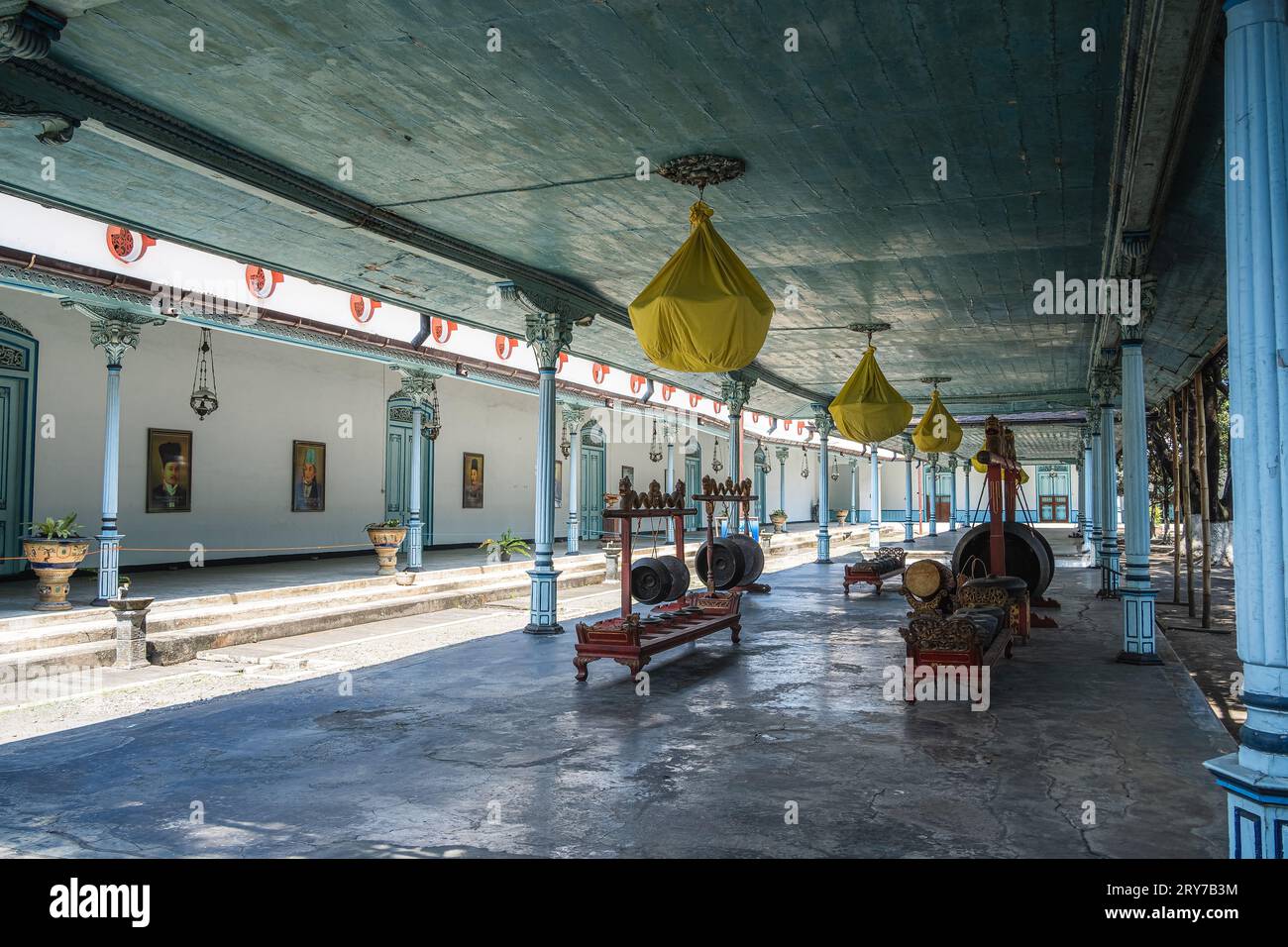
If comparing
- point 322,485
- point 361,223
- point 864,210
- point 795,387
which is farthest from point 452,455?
point 864,210

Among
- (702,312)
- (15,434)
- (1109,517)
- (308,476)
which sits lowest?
(1109,517)

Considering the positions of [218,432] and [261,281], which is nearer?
[261,281]

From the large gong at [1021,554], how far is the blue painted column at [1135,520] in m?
2.88

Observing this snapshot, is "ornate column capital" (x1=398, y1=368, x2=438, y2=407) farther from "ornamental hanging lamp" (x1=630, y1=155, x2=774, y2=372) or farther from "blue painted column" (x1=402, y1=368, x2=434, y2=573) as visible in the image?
"ornamental hanging lamp" (x1=630, y1=155, x2=774, y2=372)

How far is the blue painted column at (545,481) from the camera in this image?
407 inches

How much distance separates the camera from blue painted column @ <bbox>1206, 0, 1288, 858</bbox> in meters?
2.90

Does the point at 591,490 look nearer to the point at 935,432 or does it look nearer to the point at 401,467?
the point at 401,467

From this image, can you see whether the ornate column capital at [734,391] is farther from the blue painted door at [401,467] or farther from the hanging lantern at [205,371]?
the hanging lantern at [205,371]

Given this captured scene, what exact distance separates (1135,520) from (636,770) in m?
6.02

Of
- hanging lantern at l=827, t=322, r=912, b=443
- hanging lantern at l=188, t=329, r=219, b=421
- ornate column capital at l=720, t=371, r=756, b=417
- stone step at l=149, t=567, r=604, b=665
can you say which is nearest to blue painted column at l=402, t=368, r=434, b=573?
stone step at l=149, t=567, r=604, b=665

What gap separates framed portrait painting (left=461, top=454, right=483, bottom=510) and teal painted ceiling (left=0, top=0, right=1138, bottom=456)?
34.3 ft

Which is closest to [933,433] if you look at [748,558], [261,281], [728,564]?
[748,558]

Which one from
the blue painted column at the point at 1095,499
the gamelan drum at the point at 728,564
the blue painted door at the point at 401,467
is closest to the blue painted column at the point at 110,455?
the blue painted door at the point at 401,467

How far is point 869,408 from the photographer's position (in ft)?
33.9
